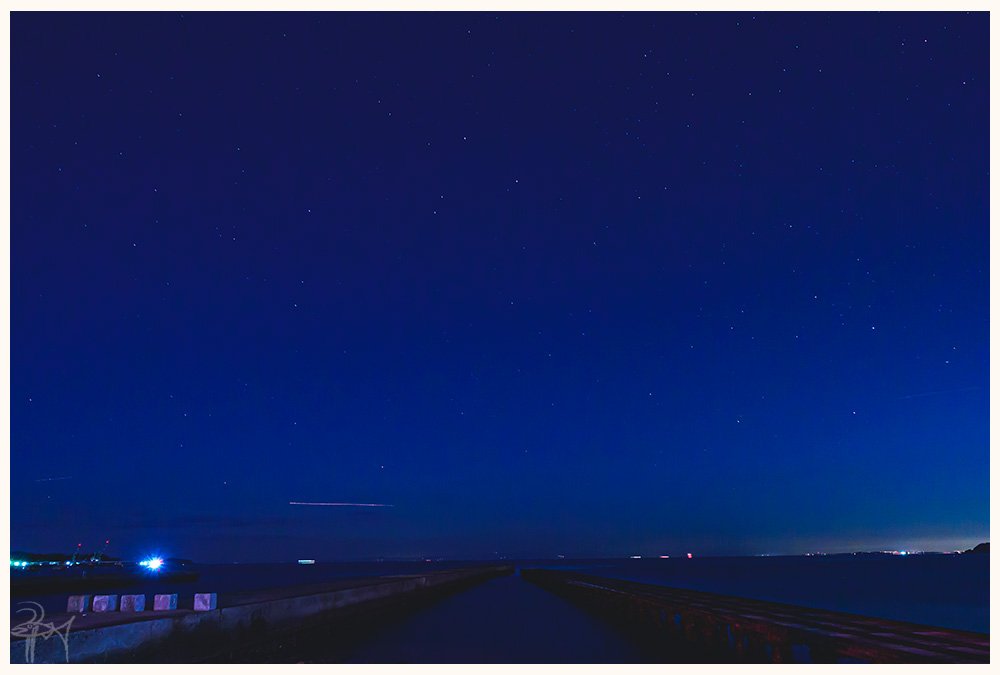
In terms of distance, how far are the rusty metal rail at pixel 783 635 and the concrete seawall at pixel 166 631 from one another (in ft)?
40.2

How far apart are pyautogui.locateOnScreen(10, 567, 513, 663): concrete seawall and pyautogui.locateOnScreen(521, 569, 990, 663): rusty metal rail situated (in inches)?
483

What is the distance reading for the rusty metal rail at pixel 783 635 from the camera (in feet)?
40.2

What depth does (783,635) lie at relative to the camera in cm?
1547

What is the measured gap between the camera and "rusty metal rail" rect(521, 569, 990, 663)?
40.2 ft

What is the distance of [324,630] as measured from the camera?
26766 mm

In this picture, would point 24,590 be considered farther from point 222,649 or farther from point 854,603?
point 854,603

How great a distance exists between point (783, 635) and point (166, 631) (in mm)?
13289
